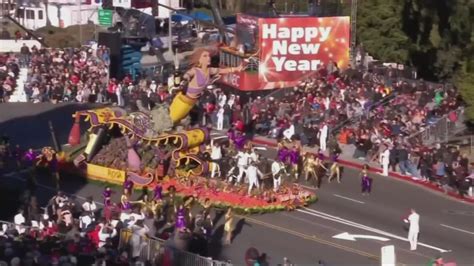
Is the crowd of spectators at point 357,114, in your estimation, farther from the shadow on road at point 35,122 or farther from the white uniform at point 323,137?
the shadow on road at point 35,122

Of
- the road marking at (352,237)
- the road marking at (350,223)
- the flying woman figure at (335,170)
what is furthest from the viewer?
the flying woman figure at (335,170)

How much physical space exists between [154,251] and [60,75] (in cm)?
2897

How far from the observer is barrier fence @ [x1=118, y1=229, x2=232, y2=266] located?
26188 millimetres

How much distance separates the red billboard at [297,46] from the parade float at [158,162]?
12.1m

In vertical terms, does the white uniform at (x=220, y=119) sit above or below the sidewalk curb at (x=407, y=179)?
above

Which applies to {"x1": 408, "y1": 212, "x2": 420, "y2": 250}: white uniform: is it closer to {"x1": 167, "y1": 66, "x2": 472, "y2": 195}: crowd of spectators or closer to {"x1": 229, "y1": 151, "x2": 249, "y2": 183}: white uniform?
{"x1": 229, "y1": 151, "x2": 249, "y2": 183}: white uniform

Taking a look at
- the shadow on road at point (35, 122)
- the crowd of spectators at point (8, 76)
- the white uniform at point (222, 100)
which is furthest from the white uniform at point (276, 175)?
the crowd of spectators at point (8, 76)

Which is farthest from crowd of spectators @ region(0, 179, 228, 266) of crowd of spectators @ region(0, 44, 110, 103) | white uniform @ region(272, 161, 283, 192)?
crowd of spectators @ region(0, 44, 110, 103)

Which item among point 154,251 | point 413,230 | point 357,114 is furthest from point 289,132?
point 154,251

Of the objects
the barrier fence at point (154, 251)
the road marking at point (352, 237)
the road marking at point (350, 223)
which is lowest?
the road marking at point (350, 223)

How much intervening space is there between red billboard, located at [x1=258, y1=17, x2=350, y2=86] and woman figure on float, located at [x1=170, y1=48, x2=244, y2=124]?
11.3m

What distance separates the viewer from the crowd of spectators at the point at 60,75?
177 ft

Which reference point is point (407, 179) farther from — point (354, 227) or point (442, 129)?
point (354, 227)

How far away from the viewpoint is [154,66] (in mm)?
62094
